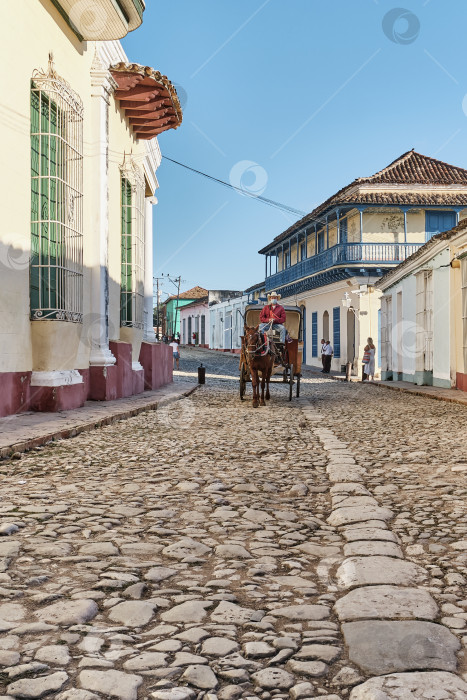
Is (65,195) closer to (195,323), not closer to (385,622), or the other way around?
(385,622)

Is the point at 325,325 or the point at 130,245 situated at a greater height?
the point at 130,245

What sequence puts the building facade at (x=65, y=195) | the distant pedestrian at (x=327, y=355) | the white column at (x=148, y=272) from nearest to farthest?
the building facade at (x=65, y=195)
the white column at (x=148, y=272)
the distant pedestrian at (x=327, y=355)

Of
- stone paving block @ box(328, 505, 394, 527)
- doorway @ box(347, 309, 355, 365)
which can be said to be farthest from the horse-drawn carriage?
doorway @ box(347, 309, 355, 365)

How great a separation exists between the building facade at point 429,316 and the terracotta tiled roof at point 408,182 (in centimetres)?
409

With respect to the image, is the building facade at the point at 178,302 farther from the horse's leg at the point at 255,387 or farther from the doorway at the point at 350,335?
the horse's leg at the point at 255,387

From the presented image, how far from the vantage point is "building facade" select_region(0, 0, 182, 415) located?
8203 millimetres

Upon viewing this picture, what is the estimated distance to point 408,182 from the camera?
28109 mm

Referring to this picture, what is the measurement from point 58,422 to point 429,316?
13.1m

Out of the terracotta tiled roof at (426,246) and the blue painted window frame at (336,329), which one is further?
the blue painted window frame at (336,329)

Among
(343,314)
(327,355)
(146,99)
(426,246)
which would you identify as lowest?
(327,355)

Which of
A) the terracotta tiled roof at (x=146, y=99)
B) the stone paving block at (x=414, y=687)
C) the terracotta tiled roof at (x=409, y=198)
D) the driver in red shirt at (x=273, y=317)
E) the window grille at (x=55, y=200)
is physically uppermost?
the terracotta tiled roof at (x=409, y=198)

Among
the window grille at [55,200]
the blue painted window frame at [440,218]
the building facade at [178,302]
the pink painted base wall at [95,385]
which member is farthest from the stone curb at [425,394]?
the building facade at [178,302]

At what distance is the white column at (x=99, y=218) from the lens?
36.0 feet

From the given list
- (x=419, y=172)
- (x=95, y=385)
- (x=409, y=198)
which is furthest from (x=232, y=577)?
(x=419, y=172)
